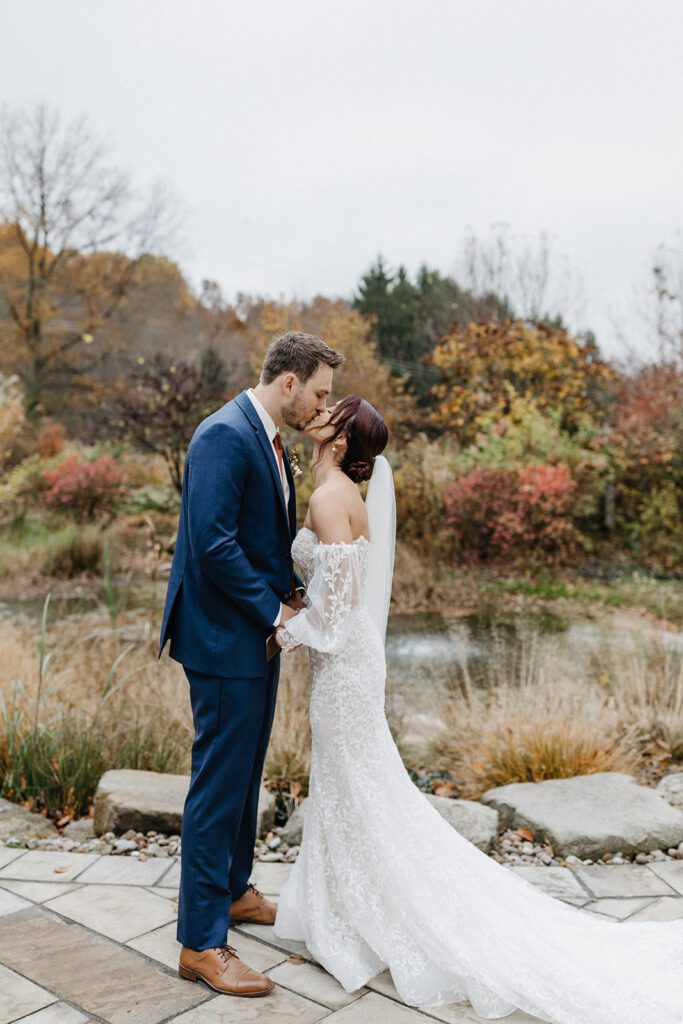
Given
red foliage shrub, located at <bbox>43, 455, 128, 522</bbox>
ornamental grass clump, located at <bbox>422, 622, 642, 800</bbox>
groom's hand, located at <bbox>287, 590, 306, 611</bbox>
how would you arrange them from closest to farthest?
groom's hand, located at <bbox>287, 590, 306, 611</bbox>
ornamental grass clump, located at <bbox>422, 622, 642, 800</bbox>
red foliage shrub, located at <bbox>43, 455, 128, 522</bbox>

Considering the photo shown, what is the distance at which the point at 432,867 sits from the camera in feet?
9.02

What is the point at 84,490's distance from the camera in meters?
13.6

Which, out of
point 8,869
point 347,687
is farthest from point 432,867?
point 8,869

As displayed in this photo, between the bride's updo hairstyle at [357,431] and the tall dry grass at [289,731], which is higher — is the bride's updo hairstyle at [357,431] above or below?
above

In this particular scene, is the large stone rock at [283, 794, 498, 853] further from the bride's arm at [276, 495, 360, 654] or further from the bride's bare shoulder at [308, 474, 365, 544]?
the bride's bare shoulder at [308, 474, 365, 544]

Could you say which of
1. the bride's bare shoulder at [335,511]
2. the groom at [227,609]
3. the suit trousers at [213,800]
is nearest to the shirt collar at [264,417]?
the groom at [227,609]

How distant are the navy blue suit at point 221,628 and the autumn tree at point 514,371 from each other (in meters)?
12.0

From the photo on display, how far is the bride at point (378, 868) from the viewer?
2.55m

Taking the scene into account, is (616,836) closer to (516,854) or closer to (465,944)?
(516,854)

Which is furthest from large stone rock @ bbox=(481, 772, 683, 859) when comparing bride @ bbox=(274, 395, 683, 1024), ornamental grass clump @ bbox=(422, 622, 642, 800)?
bride @ bbox=(274, 395, 683, 1024)

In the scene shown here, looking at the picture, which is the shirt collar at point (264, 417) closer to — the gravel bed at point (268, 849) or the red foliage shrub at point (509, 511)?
the gravel bed at point (268, 849)

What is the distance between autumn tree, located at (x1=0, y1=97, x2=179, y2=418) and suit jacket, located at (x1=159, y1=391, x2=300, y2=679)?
65.1 ft

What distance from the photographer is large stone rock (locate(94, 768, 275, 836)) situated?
3.78 metres

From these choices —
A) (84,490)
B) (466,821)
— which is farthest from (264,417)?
(84,490)
